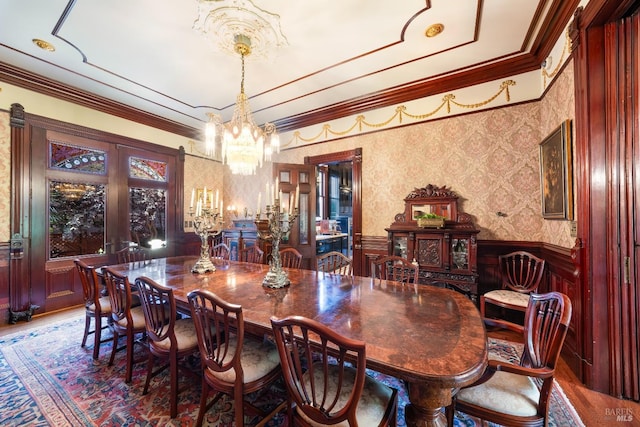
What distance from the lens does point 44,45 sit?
270 cm

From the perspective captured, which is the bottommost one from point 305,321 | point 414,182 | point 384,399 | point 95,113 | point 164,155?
point 384,399

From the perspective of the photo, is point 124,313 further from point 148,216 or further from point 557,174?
point 557,174

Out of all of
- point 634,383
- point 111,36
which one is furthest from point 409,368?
point 111,36

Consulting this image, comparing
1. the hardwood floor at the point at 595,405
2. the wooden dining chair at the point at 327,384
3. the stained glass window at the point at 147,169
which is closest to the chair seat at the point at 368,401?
the wooden dining chair at the point at 327,384

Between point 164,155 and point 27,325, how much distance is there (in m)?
3.02

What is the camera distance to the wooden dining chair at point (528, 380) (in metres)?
1.11

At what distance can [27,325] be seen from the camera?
3053 mm

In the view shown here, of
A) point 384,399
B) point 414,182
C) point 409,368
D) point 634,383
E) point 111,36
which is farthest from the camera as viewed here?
point 414,182

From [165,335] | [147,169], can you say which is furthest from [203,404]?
[147,169]

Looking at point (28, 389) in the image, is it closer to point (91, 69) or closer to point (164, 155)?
point (91, 69)

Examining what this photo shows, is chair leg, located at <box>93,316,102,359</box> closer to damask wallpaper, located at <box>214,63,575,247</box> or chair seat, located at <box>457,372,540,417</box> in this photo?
chair seat, located at <box>457,372,540,417</box>

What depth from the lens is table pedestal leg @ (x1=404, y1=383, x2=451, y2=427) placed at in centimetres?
93

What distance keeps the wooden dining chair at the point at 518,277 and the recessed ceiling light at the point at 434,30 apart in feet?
8.12

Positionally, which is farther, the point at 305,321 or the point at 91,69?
the point at 91,69
